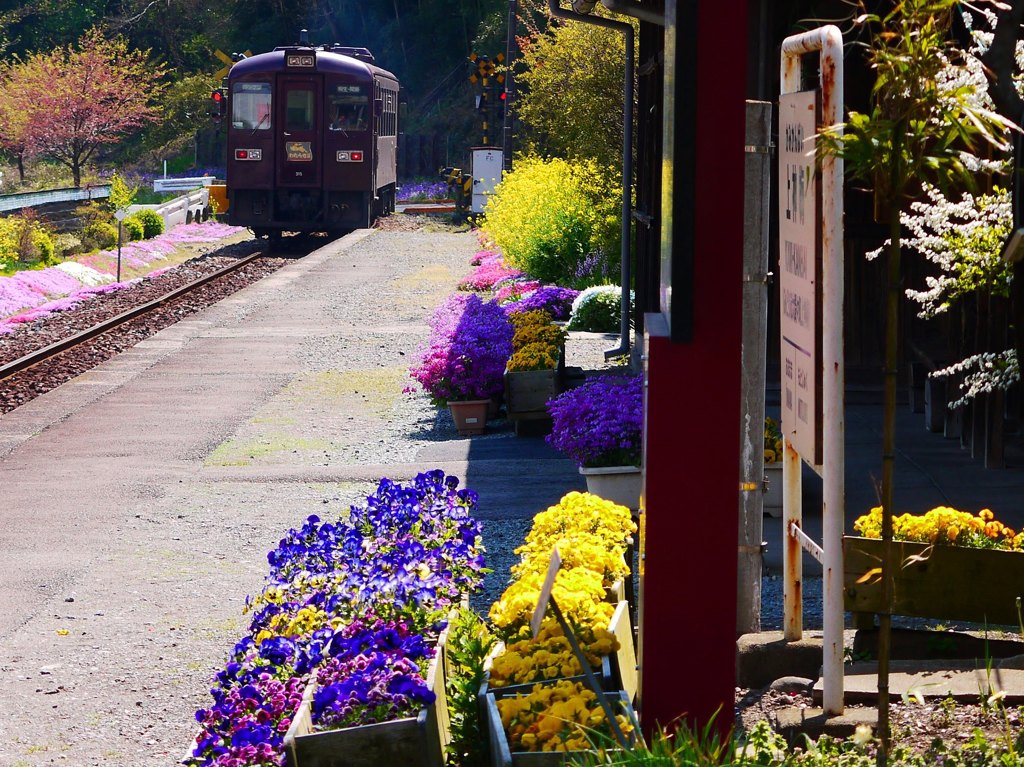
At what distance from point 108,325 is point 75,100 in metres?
29.0

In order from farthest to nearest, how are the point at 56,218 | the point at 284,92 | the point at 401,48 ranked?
the point at 401,48 < the point at 56,218 < the point at 284,92

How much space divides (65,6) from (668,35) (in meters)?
65.2

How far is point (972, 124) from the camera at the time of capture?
3277mm

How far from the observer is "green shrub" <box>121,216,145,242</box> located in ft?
97.5

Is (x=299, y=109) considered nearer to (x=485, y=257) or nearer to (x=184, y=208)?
(x=485, y=257)

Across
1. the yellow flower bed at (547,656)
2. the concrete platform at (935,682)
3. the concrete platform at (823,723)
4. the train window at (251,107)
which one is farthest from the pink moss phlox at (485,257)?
the concrete platform at (823,723)

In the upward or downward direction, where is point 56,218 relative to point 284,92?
downward

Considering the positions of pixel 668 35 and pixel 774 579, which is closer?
pixel 668 35

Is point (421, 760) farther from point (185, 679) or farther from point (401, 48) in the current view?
point (401, 48)

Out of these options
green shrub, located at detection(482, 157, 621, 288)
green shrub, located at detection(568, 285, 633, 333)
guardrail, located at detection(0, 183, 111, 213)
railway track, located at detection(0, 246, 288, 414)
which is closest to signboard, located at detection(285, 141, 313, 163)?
A: railway track, located at detection(0, 246, 288, 414)

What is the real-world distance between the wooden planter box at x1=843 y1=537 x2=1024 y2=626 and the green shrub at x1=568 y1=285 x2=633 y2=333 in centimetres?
1072

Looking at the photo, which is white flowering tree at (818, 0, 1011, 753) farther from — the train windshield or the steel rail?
the train windshield

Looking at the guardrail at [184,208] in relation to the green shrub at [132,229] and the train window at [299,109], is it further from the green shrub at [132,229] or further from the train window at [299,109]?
the train window at [299,109]

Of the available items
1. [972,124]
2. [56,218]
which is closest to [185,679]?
[972,124]
